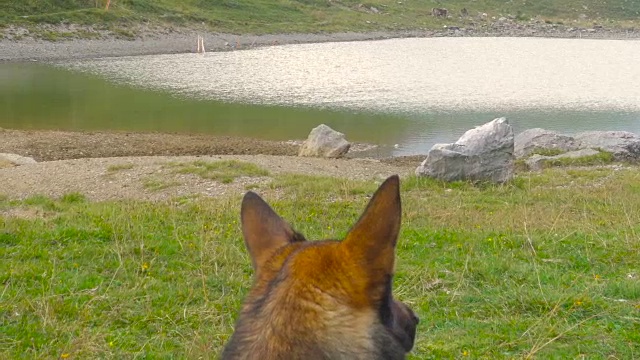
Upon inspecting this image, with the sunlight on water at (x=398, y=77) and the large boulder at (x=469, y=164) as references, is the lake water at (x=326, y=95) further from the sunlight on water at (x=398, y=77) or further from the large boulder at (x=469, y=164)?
the large boulder at (x=469, y=164)

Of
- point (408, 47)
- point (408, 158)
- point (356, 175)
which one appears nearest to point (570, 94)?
point (408, 158)

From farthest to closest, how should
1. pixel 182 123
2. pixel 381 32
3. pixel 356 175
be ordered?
pixel 381 32
pixel 182 123
pixel 356 175

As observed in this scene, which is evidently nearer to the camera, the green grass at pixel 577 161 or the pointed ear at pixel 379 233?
the pointed ear at pixel 379 233

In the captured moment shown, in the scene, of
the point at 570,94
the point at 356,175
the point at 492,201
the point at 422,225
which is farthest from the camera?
the point at 570,94

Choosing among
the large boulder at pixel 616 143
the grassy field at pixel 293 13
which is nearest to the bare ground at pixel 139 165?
the large boulder at pixel 616 143

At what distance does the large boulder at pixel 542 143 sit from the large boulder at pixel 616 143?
40cm

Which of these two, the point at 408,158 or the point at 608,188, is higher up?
the point at 608,188

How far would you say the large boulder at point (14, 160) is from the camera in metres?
21.4

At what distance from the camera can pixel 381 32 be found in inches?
3947

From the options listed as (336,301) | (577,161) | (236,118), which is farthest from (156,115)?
(336,301)

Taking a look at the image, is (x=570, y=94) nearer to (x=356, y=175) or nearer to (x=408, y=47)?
(x=356, y=175)

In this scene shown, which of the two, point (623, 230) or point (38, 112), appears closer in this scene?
point (623, 230)

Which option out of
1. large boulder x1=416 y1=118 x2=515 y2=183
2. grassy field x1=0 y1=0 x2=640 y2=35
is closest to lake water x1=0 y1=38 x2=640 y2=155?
large boulder x1=416 y1=118 x2=515 y2=183

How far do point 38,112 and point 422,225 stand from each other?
90.7 feet
